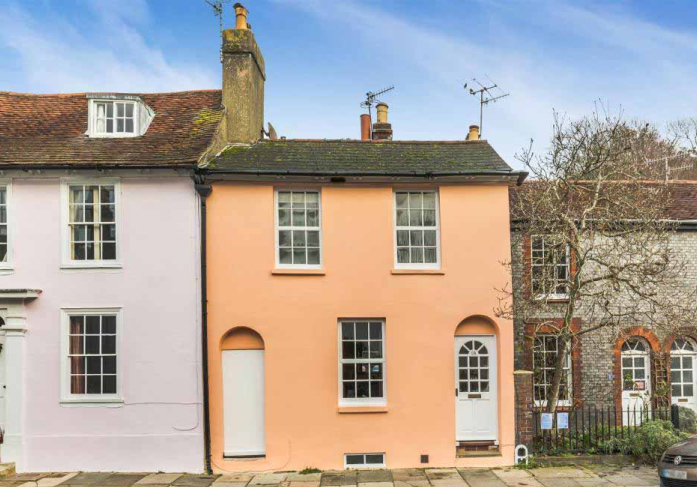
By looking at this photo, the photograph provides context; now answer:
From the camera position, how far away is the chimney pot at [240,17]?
14.4 meters

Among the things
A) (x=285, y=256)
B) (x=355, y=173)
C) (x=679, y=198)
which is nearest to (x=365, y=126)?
(x=355, y=173)

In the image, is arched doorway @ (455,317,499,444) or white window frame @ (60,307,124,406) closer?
white window frame @ (60,307,124,406)

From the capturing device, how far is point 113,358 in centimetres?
1186

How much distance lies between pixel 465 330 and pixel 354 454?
12.1ft

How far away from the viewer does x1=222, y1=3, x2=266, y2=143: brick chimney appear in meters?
13.9

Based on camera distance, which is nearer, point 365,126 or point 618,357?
point 618,357

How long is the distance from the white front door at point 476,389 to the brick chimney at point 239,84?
751 centimetres

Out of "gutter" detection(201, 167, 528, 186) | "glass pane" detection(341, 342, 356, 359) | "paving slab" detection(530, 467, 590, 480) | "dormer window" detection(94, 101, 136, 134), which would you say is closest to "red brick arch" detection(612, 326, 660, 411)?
"paving slab" detection(530, 467, 590, 480)

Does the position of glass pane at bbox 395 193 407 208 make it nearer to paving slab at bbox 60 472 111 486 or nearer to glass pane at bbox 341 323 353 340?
glass pane at bbox 341 323 353 340

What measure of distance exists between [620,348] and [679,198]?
Result: 16.9 ft

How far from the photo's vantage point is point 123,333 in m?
11.8

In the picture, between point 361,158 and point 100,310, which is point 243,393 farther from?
point 361,158

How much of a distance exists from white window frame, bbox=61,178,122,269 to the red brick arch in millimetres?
13260

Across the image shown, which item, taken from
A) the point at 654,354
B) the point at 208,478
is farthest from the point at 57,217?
the point at 654,354
